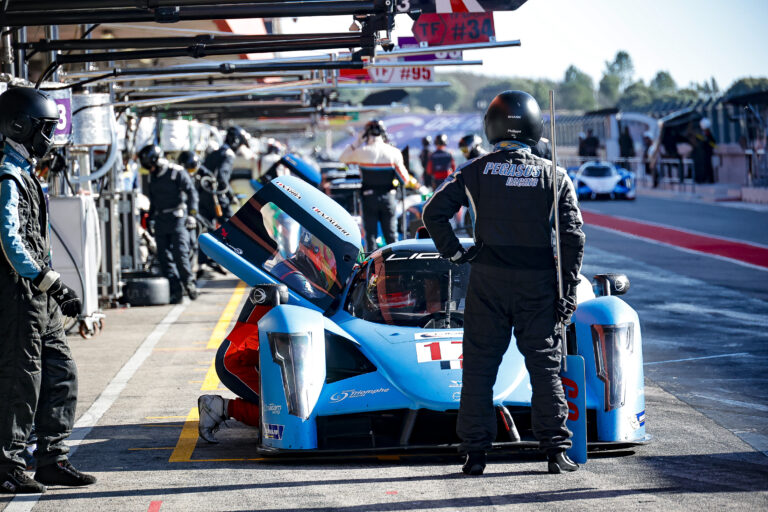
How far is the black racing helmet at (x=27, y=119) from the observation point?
642cm

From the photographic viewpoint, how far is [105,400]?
9.07 meters

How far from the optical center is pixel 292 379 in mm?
6707

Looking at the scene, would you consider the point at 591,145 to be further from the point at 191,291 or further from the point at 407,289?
the point at 407,289

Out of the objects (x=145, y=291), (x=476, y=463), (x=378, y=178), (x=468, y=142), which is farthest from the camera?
(x=468, y=142)

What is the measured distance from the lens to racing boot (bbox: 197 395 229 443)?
7.34 meters

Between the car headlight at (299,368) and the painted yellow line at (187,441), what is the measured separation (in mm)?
814

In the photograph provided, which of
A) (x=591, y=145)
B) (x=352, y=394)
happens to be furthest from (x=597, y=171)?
(x=352, y=394)

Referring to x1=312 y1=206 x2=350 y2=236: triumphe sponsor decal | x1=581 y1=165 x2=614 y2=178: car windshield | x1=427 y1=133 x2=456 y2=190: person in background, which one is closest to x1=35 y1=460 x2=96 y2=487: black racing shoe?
x1=312 y1=206 x2=350 y2=236: triumphe sponsor decal

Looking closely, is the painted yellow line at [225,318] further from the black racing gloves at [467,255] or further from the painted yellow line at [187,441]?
the black racing gloves at [467,255]

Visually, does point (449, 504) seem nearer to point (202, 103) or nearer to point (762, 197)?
point (202, 103)

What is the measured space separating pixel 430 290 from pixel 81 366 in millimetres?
4267

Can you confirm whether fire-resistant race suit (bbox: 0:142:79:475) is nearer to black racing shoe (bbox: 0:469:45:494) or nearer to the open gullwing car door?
black racing shoe (bbox: 0:469:45:494)

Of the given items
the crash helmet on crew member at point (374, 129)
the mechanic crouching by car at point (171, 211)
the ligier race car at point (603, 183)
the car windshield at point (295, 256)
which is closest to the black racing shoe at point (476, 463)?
the car windshield at point (295, 256)

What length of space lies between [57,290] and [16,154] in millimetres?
749
